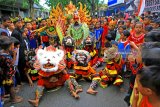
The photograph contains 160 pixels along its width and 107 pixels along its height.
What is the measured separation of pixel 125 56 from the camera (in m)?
4.45

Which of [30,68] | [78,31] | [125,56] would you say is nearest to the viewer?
[125,56]

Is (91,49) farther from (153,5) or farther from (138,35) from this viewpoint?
(153,5)

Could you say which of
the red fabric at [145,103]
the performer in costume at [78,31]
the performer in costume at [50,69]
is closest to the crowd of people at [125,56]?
the red fabric at [145,103]

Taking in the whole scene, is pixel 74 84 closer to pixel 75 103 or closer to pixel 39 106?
pixel 75 103

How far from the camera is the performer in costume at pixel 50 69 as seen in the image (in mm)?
4363

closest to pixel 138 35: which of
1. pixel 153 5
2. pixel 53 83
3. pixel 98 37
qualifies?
pixel 53 83

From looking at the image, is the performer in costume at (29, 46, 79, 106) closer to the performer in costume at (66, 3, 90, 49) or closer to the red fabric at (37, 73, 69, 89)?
the red fabric at (37, 73, 69, 89)

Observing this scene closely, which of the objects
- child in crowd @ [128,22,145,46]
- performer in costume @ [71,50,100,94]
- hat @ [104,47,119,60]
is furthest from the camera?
performer in costume @ [71,50,100,94]

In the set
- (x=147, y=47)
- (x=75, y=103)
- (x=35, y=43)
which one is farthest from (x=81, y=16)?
(x=147, y=47)

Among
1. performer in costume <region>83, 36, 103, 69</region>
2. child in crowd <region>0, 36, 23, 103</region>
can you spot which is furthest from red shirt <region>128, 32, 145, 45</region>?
child in crowd <region>0, 36, 23, 103</region>

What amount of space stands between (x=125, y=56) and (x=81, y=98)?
115 cm

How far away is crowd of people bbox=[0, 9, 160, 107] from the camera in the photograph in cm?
164

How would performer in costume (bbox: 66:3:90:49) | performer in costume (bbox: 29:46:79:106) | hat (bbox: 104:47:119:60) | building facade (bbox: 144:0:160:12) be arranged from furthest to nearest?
building facade (bbox: 144:0:160:12) → performer in costume (bbox: 66:3:90:49) → hat (bbox: 104:47:119:60) → performer in costume (bbox: 29:46:79:106)

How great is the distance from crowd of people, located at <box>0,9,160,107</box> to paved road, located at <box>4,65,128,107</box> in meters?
0.30
